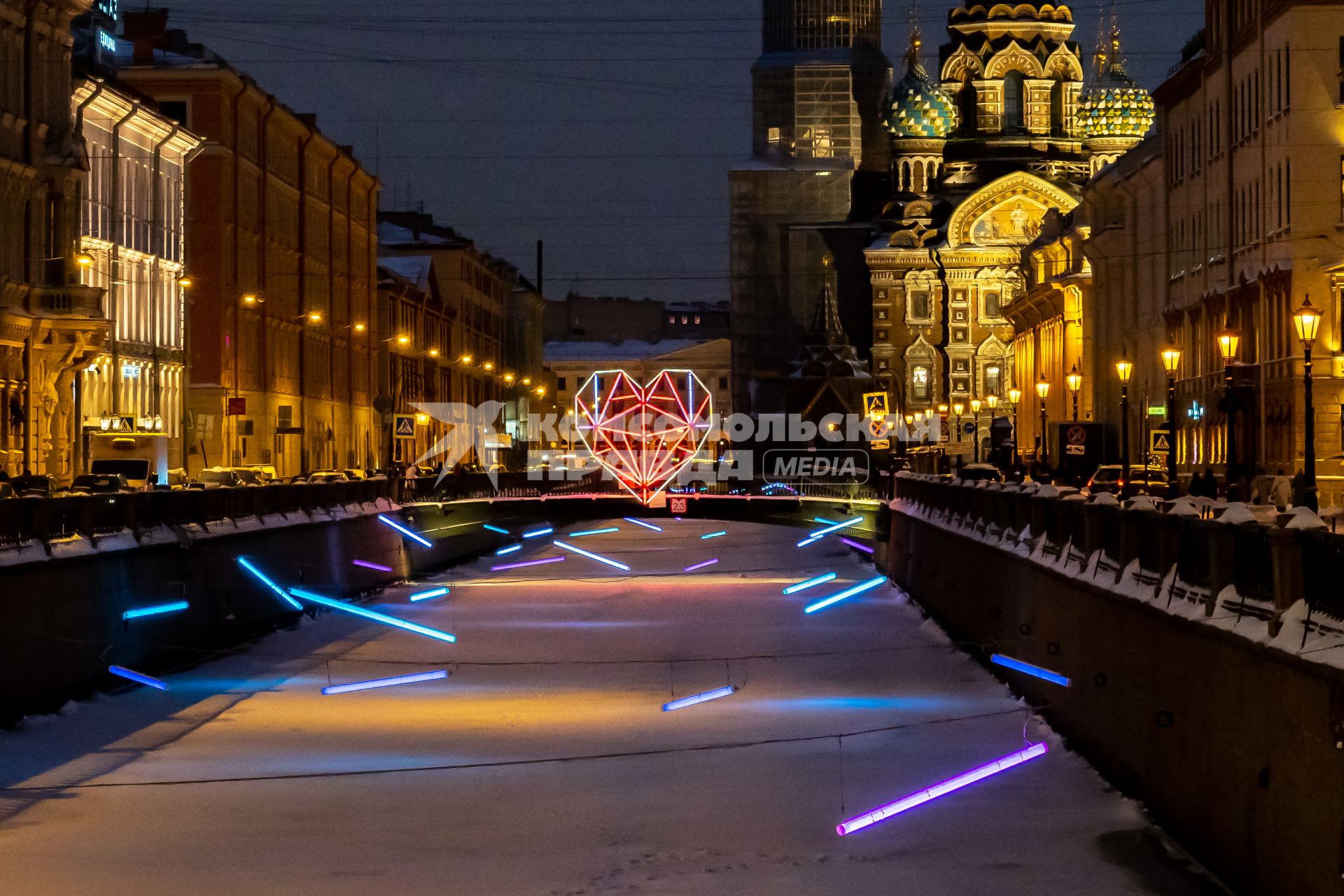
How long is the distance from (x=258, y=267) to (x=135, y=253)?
16.5m

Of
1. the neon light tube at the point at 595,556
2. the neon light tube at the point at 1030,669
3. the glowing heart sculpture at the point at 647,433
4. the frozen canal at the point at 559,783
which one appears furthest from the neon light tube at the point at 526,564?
the neon light tube at the point at 1030,669

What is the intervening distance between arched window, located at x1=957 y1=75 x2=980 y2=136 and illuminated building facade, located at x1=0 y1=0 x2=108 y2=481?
369 feet

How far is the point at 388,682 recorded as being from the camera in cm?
3647

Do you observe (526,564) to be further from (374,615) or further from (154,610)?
(154,610)

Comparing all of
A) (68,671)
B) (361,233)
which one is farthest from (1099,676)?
(361,233)

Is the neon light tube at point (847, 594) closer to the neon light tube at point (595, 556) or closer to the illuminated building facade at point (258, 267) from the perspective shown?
the neon light tube at point (595, 556)

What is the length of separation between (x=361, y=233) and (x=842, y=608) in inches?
2745

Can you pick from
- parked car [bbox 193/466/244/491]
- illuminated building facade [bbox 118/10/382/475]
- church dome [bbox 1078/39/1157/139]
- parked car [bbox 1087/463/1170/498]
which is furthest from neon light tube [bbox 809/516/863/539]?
church dome [bbox 1078/39/1157/139]

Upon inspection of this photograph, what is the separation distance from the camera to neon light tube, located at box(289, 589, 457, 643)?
4616 centimetres

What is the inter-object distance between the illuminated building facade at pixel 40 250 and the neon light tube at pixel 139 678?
2404 centimetres

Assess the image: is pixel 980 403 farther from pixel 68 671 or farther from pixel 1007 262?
pixel 68 671

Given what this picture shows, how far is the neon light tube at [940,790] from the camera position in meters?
22.6

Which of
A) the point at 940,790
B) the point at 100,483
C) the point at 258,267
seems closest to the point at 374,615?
the point at 100,483

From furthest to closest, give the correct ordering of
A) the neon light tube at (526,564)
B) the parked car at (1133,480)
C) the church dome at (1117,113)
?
1. the church dome at (1117,113)
2. the neon light tube at (526,564)
3. the parked car at (1133,480)
